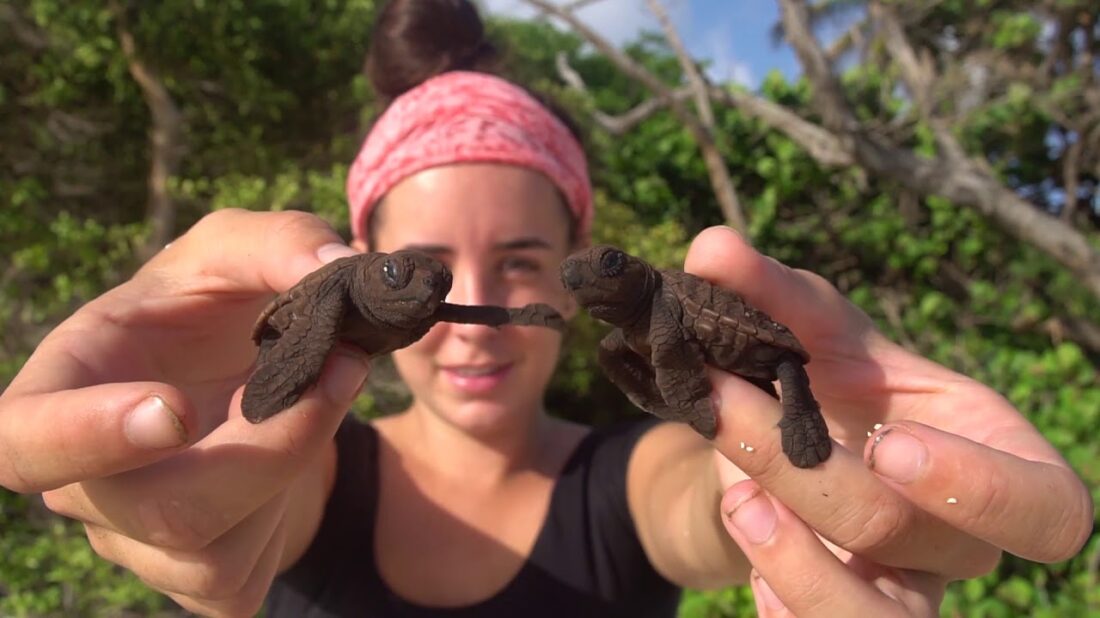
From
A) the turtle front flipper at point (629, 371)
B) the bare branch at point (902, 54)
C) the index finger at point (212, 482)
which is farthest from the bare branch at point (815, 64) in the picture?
the index finger at point (212, 482)

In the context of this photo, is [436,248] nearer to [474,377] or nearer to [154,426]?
[474,377]

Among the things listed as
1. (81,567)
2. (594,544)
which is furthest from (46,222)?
(594,544)

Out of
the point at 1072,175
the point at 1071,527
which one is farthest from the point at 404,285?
the point at 1072,175

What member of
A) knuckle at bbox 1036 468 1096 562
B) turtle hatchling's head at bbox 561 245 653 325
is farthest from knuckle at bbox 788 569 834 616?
turtle hatchling's head at bbox 561 245 653 325

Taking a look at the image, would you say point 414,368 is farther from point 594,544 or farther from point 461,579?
point 594,544

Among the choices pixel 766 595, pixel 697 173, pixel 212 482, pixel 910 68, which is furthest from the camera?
pixel 697 173

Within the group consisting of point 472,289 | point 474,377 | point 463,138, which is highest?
point 463,138

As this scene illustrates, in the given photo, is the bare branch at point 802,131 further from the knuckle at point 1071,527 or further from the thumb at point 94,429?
the thumb at point 94,429

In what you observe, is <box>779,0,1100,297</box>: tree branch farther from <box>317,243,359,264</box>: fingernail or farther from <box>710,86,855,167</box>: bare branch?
<box>317,243,359,264</box>: fingernail
